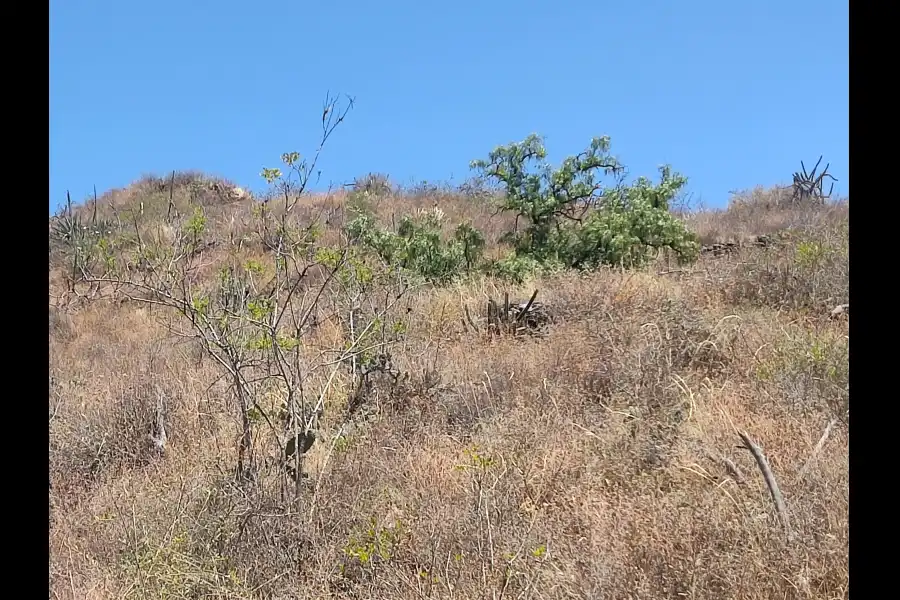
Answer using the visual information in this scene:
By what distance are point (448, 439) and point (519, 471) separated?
850 mm

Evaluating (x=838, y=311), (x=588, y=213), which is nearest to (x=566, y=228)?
(x=588, y=213)

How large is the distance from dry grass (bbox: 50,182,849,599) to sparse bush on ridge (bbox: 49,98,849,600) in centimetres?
2

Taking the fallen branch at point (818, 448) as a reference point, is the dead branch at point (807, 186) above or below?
above

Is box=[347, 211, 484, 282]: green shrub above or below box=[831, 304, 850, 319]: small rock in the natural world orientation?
above

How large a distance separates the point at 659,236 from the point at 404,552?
761cm

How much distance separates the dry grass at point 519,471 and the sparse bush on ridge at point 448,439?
0.02m

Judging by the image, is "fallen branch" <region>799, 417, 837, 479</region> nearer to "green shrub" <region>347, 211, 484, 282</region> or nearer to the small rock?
the small rock

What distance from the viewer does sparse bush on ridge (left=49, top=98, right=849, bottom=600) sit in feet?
10.0

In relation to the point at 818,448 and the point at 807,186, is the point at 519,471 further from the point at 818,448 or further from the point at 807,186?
the point at 807,186

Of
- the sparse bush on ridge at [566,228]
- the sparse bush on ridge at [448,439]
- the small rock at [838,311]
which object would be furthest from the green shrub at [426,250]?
the small rock at [838,311]

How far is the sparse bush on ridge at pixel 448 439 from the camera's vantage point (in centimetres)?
305

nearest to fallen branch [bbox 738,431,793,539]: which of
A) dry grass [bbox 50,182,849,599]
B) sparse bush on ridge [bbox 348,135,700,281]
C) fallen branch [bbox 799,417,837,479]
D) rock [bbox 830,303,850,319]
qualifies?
dry grass [bbox 50,182,849,599]

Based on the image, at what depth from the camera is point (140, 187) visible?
76.1 ft

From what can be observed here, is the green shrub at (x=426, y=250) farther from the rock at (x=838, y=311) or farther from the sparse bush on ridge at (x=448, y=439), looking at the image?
the rock at (x=838, y=311)
